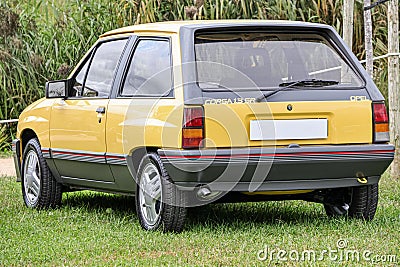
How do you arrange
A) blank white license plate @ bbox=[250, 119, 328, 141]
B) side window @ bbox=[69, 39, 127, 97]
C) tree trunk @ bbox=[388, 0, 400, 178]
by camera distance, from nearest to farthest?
blank white license plate @ bbox=[250, 119, 328, 141] < side window @ bbox=[69, 39, 127, 97] < tree trunk @ bbox=[388, 0, 400, 178]

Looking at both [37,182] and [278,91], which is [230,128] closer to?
[278,91]

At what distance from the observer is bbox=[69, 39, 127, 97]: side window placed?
7.77m

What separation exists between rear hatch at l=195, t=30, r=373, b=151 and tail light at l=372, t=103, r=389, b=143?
5 cm

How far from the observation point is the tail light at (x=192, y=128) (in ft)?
21.5

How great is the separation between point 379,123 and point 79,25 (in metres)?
9.97

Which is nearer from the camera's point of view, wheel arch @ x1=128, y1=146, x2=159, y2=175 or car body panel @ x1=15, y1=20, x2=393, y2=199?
car body panel @ x1=15, y1=20, x2=393, y2=199

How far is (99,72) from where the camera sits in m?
7.99

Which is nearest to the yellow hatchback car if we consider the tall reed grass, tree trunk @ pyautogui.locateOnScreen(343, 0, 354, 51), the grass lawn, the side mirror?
the grass lawn

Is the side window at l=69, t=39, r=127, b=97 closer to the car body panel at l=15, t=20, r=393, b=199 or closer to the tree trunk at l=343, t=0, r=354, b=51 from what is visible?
the car body panel at l=15, t=20, r=393, b=199

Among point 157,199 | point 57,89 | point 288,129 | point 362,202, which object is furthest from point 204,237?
point 57,89

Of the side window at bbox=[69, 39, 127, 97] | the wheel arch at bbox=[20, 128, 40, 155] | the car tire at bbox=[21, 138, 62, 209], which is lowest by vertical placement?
the car tire at bbox=[21, 138, 62, 209]

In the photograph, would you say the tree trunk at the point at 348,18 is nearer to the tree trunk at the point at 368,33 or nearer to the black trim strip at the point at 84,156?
the tree trunk at the point at 368,33

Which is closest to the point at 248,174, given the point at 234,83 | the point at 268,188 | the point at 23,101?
the point at 268,188

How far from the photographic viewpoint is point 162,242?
6.56 m
